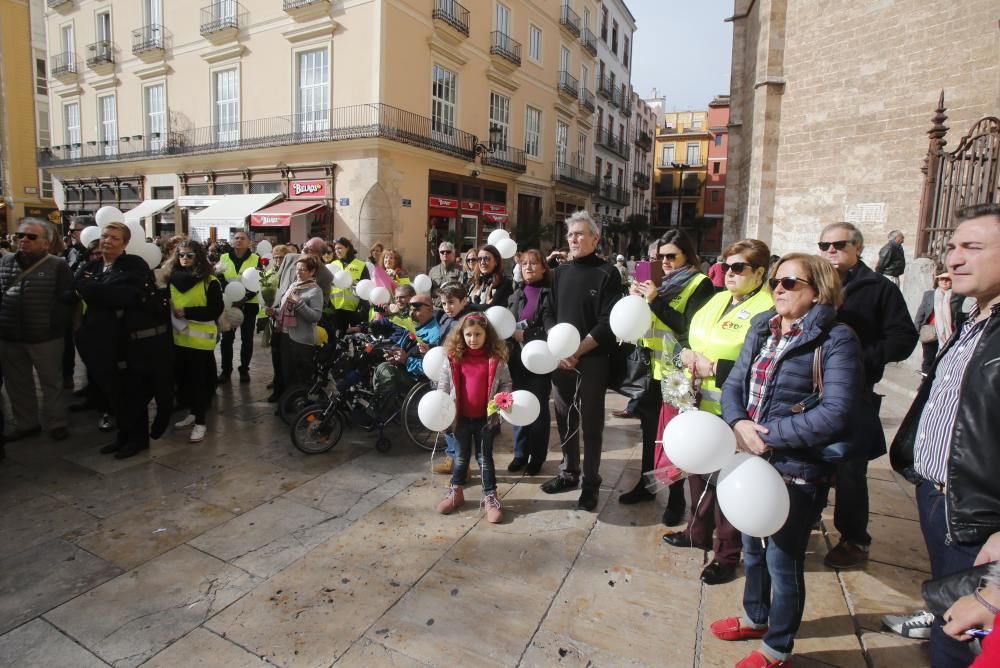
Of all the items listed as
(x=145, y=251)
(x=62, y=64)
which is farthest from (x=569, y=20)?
(x=145, y=251)

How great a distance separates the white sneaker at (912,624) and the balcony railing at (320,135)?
16.0 meters

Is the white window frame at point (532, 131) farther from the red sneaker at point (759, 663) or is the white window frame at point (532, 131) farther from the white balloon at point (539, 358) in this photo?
the red sneaker at point (759, 663)

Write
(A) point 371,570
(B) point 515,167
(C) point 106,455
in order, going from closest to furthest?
(A) point 371,570 → (C) point 106,455 → (B) point 515,167

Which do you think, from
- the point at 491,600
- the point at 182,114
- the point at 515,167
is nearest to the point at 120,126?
the point at 182,114

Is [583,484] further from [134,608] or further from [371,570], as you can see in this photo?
[134,608]

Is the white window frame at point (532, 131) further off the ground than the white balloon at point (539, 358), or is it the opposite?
the white window frame at point (532, 131)

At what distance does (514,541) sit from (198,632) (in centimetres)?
161

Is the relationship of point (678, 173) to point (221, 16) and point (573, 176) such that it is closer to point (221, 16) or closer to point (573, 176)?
point (573, 176)

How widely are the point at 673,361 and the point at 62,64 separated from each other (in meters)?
32.2

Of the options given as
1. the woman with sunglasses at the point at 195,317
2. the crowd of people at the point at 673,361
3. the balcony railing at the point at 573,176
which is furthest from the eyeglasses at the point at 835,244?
the balcony railing at the point at 573,176

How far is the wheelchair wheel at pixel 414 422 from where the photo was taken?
4.58 m

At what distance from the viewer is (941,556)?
5.57 feet

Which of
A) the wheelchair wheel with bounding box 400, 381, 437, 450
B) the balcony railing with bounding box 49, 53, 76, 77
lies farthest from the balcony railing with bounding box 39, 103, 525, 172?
the wheelchair wheel with bounding box 400, 381, 437, 450

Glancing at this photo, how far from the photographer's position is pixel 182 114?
2025 centimetres
